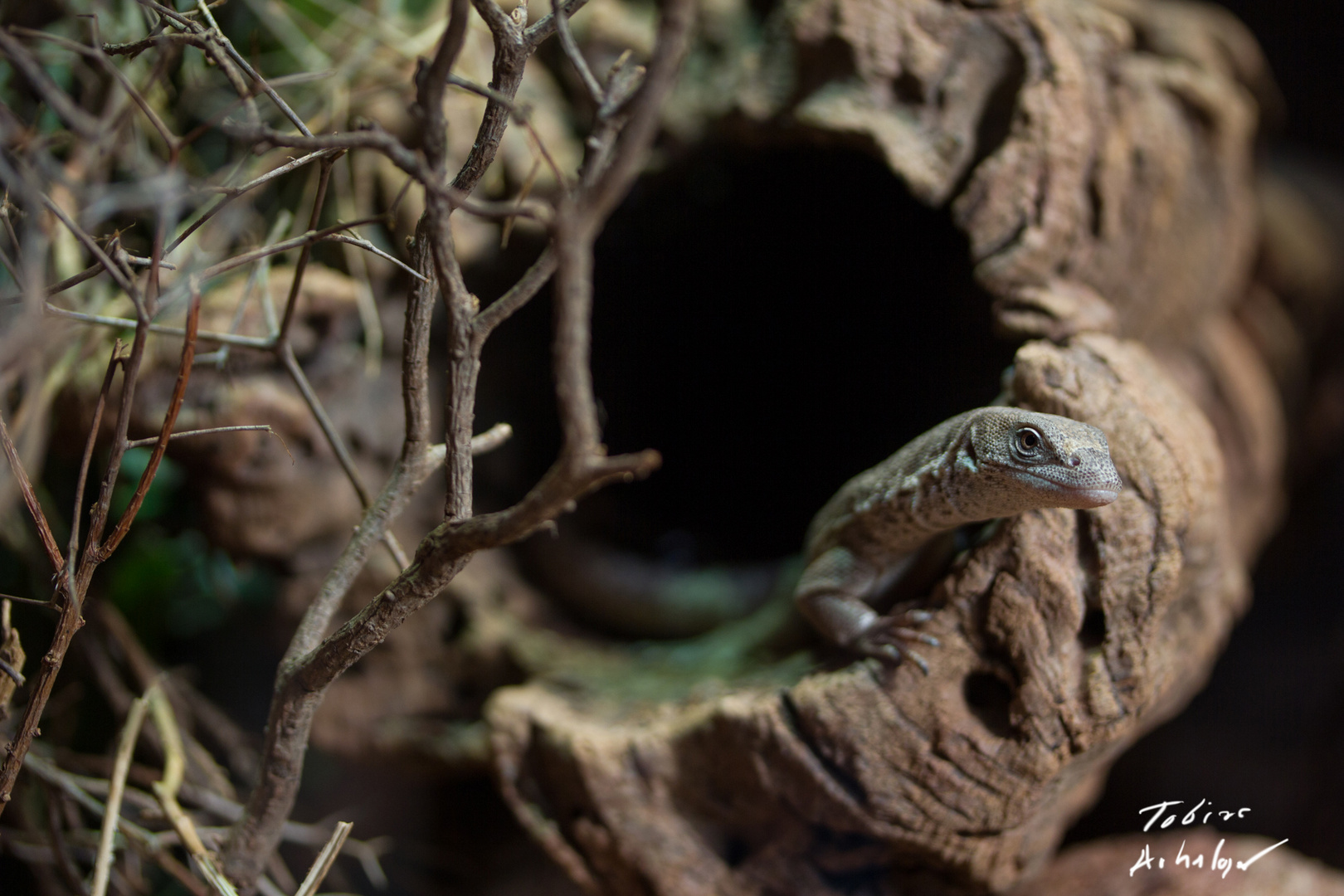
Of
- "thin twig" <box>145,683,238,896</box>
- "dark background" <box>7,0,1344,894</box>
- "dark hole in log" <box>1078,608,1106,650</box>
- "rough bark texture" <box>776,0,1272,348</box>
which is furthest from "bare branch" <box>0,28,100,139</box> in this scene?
"dark hole in log" <box>1078,608,1106,650</box>

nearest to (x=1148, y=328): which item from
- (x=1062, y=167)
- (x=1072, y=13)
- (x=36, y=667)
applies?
(x=1062, y=167)

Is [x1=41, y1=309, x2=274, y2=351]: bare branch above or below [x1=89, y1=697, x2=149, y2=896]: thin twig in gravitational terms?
above

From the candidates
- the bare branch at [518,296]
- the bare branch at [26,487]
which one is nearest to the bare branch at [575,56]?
the bare branch at [518,296]

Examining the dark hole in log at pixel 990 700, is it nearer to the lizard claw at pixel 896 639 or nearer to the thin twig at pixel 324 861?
the lizard claw at pixel 896 639
